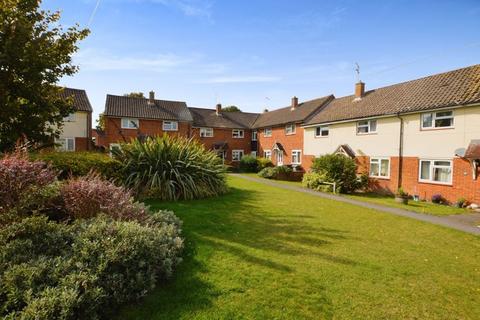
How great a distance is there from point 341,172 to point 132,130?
71.7ft

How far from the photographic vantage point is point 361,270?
493 cm

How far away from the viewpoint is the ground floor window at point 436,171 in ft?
44.0

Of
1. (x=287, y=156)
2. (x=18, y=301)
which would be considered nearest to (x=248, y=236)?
(x=18, y=301)

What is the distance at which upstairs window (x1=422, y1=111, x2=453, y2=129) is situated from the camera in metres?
13.4

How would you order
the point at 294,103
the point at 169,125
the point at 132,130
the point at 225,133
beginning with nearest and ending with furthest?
the point at 132,130 → the point at 169,125 → the point at 294,103 → the point at 225,133

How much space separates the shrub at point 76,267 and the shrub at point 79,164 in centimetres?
330

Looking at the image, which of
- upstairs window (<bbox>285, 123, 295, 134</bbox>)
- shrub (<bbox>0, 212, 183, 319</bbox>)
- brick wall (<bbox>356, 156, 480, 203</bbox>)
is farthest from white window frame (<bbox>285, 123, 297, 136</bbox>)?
shrub (<bbox>0, 212, 183, 319</bbox>)

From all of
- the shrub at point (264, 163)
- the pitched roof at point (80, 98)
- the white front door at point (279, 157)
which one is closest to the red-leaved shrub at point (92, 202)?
the pitched roof at point (80, 98)

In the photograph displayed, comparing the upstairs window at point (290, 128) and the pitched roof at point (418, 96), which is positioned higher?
the pitched roof at point (418, 96)

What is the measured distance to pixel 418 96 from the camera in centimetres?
1591

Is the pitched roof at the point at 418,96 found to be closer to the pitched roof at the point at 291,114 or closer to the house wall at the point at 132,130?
the pitched roof at the point at 291,114

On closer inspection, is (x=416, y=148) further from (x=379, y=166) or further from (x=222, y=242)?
(x=222, y=242)

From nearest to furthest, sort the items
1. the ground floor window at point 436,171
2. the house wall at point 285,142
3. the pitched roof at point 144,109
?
the ground floor window at point 436,171, the house wall at point 285,142, the pitched roof at point 144,109

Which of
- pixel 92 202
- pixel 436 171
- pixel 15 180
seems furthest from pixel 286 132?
pixel 15 180
